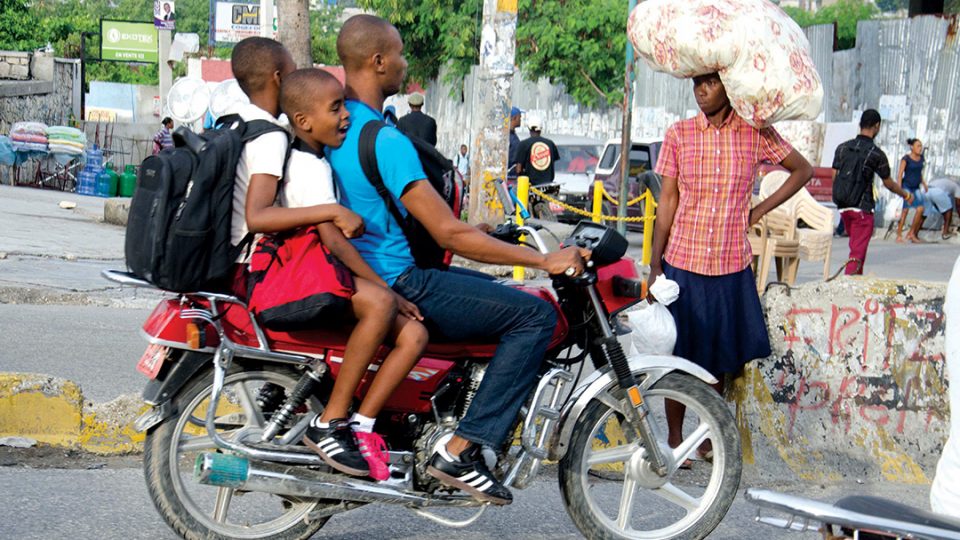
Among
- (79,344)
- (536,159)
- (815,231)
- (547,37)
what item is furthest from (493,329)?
(547,37)

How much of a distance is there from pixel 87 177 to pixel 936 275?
18279 mm

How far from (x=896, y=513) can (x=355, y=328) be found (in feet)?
6.63

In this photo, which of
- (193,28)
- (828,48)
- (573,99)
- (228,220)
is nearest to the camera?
(228,220)

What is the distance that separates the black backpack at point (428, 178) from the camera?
405 centimetres

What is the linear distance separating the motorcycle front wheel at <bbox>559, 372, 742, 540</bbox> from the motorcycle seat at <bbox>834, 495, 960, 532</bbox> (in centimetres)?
Result: 189

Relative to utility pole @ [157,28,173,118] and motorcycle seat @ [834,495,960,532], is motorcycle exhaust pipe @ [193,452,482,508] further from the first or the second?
utility pole @ [157,28,173,118]

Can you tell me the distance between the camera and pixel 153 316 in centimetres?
409

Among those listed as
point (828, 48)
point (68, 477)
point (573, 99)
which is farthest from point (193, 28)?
point (68, 477)

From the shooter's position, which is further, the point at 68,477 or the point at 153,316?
the point at 68,477

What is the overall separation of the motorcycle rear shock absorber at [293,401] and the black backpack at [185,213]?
45 cm

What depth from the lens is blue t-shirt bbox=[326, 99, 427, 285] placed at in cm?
401

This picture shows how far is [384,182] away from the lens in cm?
405

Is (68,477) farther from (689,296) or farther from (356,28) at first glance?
→ (689,296)

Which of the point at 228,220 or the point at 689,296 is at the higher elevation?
the point at 228,220
